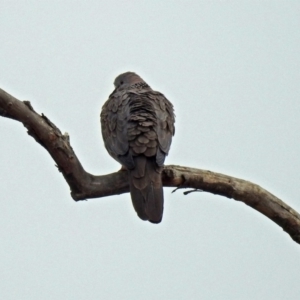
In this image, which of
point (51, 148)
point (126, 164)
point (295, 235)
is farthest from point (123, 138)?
point (295, 235)

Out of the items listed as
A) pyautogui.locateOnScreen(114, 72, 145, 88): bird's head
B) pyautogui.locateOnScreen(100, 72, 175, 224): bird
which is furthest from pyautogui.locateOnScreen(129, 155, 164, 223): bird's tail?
pyautogui.locateOnScreen(114, 72, 145, 88): bird's head

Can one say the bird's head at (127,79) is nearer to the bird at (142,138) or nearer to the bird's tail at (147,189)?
the bird at (142,138)

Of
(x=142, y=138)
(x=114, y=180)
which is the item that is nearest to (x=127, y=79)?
(x=142, y=138)

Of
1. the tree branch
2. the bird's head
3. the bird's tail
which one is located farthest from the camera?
the bird's head

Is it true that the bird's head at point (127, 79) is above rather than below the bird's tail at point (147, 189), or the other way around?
above

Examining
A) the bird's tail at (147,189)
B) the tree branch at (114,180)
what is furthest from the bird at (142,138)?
the tree branch at (114,180)

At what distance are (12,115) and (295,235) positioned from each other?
8.57ft

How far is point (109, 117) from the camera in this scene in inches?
246

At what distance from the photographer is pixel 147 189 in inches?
214

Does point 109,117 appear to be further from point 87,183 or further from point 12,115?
point 12,115

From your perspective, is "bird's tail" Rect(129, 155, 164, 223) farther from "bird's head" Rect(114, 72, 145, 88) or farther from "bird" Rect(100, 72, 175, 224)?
"bird's head" Rect(114, 72, 145, 88)

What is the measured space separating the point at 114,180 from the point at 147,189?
28 cm

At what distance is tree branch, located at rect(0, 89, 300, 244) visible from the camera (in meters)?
4.64

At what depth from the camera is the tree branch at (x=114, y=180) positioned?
464cm
